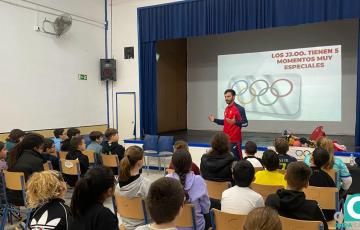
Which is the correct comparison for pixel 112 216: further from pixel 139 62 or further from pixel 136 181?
pixel 139 62

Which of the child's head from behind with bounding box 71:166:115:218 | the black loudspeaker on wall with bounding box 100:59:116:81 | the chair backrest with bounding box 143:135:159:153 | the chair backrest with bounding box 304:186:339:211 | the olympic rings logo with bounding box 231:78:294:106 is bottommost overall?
the chair backrest with bounding box 143:135:159:153

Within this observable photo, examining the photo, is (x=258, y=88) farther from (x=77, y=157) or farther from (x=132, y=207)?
(x=132, y=207)

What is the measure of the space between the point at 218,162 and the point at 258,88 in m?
6.03

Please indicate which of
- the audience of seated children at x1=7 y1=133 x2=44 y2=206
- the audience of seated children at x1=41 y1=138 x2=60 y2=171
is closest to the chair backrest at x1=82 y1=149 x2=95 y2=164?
the audience of seated children at x1=41 y1=138 x2=60 y2=171

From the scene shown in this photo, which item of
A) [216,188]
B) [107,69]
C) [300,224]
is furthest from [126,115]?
[300,224]

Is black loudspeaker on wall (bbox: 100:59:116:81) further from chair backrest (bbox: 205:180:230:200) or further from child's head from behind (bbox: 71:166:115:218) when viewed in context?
child's head from behind (bbox: 71:166:115:218)

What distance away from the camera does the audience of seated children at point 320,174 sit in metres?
2.89

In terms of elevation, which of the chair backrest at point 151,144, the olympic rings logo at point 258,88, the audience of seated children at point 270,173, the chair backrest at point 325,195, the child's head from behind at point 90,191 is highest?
the olympic rings logo at point 258,88

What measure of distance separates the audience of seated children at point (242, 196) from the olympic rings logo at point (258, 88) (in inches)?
263

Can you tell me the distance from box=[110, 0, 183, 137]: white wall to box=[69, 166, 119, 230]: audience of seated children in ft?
22.0

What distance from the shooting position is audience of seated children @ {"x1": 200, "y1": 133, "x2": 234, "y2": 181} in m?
3.28

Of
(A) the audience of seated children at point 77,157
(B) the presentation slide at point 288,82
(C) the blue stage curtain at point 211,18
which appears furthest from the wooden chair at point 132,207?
(B) the presentation slide at point 288,82

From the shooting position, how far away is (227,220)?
7.13ft

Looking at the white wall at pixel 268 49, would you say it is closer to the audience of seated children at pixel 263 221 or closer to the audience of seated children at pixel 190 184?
the audience of seated children at pixel 190 184
